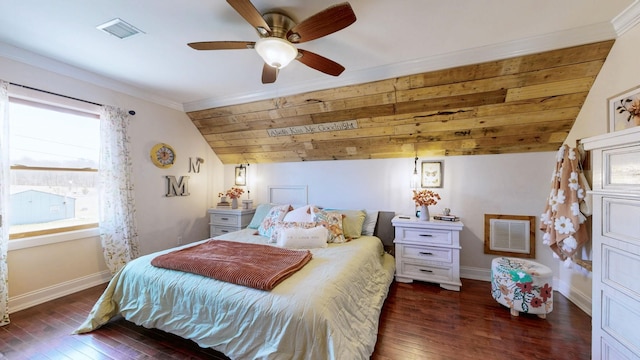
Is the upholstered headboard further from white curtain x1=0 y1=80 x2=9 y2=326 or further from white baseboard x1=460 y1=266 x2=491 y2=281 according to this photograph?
white curtain x1=0 y1=80 x2=9 y2=326

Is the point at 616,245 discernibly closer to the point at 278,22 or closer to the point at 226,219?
the point at 278,22

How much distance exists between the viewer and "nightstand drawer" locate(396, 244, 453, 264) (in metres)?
2.79

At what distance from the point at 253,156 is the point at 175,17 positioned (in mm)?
2519

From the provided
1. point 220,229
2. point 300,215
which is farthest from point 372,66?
point 220,229

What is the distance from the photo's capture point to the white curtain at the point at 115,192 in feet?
9.34

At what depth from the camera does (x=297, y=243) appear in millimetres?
2486

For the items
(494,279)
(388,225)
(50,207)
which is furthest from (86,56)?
(494,279)

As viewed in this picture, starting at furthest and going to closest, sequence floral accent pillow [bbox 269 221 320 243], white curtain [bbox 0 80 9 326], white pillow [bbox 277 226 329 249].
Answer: floral accent pillow [bbox 269 221 320 243] < white pillow [bbox 277 226 329 249] < white curtain [bbox 0 80 9 326]

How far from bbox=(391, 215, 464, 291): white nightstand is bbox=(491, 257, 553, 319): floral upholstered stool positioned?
505 millimetres

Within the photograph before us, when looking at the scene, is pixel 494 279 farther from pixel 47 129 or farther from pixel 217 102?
pixel 47 129

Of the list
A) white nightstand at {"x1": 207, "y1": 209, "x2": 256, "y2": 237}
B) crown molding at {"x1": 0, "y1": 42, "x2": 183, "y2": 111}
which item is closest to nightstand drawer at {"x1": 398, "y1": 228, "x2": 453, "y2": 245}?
white nightstand at {"x1": 207, "y1": 209, "x2": 256, "y2": 237}

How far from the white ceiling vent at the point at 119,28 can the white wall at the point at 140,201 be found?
1.22m

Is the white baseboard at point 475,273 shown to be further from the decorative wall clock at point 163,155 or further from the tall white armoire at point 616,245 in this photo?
the decorative wall clock at point 163,155

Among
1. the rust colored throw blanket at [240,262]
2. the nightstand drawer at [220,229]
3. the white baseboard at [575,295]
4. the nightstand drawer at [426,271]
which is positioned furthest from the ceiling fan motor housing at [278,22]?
the white baseboard at [575,295]
